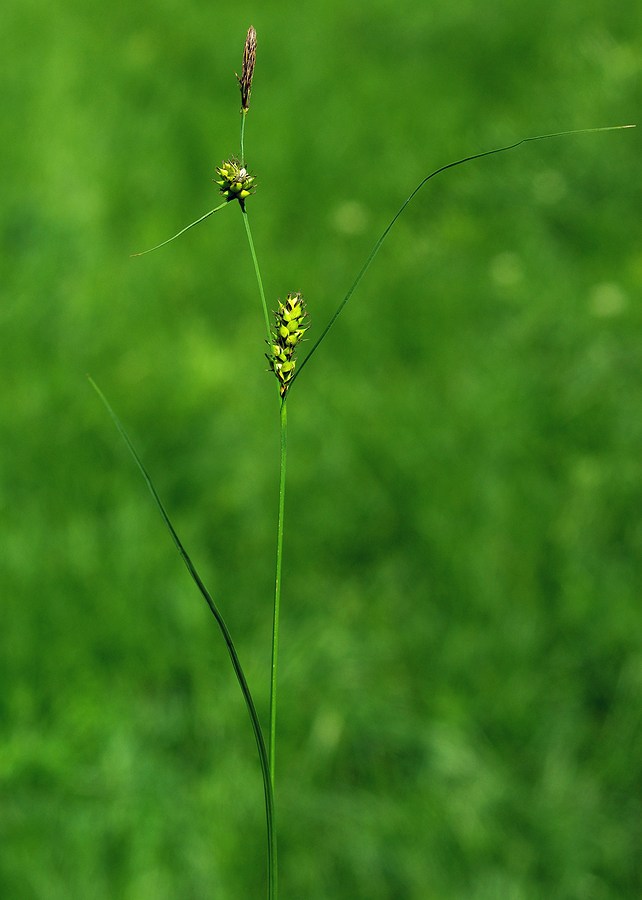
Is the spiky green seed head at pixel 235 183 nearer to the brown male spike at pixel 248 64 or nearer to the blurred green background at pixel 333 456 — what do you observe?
the brown male spike at pixel 248 64

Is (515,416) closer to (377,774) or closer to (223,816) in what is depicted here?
(377,774)

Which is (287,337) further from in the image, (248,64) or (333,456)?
(333,456)

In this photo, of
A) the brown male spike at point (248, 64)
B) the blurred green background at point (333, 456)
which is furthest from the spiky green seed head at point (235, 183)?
the blurred green background at point (333, 456)

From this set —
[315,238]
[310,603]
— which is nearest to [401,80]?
[315,238]

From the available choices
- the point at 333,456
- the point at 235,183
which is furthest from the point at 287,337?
the point at 333,456

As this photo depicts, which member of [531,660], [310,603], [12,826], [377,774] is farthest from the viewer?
[310,603]

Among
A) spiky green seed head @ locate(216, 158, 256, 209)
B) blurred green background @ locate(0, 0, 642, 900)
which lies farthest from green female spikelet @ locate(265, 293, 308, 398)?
blurred green background @ locate(0, 0, 642, 900)
